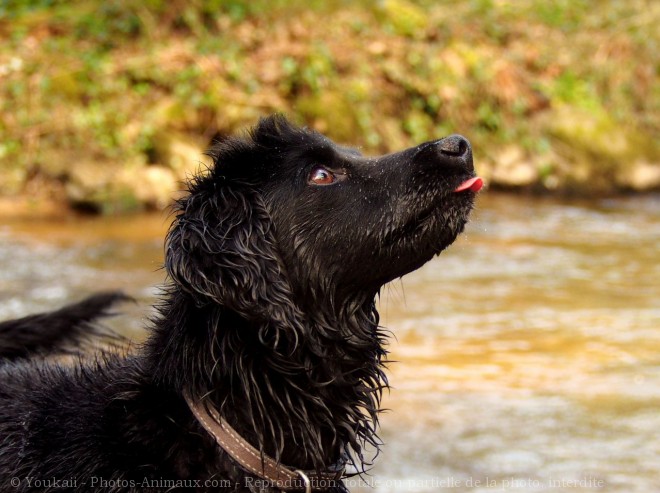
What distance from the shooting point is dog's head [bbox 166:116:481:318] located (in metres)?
2.80

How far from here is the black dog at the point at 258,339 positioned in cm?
268

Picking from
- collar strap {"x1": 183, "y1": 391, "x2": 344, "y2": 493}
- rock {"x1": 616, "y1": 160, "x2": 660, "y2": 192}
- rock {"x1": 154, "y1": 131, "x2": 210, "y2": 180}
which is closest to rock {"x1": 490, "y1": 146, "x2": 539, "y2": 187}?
rock {"x1": 616, "y1": 160, "x2": 660, "y2": 192}

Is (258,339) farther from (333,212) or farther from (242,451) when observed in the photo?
(333,212)

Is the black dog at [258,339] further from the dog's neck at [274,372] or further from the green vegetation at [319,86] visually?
the green vegetation at [319,86]

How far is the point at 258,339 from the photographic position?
2.72 m

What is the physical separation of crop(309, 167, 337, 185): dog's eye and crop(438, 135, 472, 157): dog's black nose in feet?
1.28

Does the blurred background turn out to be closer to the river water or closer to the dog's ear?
the river water

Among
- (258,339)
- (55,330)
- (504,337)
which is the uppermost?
(258,339)

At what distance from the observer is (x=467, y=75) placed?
1493 centimetres

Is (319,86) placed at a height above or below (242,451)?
above

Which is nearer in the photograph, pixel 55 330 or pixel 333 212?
pixel 333 212

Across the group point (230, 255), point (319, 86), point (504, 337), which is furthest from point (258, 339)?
point (319, 86)

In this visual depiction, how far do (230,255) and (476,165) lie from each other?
11593 millimetres

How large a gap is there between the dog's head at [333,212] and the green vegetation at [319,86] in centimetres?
897
